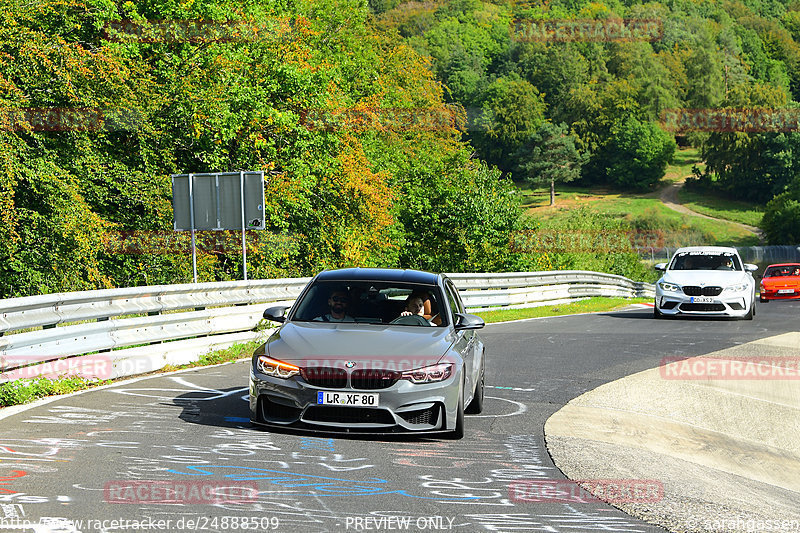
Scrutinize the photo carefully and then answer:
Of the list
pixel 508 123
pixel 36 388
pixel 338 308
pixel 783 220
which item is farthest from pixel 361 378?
pixel 508 123

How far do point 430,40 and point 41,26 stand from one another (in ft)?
466

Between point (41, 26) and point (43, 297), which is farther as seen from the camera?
point (41, 26)

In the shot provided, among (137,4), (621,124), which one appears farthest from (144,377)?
(621,124)

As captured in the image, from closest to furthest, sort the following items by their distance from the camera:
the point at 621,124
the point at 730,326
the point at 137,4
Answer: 1. the point at 730,326
2. the point at 137,4
3. the point at 621,124

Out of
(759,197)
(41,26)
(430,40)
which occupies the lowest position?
(759,197)

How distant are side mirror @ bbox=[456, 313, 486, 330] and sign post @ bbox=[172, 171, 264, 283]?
29.8ft

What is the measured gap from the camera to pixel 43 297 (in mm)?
9828

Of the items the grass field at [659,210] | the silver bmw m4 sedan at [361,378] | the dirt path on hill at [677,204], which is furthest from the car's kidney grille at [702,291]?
the dirt path on hill at [677,204]

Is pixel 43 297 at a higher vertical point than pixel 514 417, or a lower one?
higher

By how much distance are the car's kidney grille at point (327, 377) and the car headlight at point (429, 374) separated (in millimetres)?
464

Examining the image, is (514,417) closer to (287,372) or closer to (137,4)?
(287,372)

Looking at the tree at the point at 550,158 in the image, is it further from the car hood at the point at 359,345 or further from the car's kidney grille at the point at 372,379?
the car's kidney grille at the point at 372,379

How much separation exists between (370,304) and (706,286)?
15.5 m

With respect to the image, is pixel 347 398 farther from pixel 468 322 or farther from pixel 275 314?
pixel 468 322
